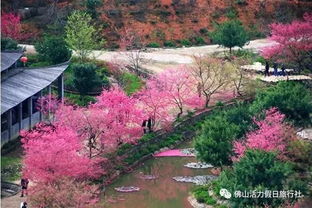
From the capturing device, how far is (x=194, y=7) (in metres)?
92.2

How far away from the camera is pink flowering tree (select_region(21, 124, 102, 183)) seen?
4106 centimetres

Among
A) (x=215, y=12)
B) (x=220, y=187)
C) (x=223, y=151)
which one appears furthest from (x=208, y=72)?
(x=215, y=12)

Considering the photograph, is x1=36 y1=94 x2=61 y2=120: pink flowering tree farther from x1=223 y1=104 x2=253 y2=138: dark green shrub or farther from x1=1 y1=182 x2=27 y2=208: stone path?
x1=223 y1=104 x2=253 y2=138: dark green shrub

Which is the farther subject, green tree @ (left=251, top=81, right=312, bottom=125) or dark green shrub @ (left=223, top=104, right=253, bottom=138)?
green tree @ (left=251, top=81, right=312, bottom=125)

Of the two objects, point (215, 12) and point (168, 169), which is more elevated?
point (215, 12)

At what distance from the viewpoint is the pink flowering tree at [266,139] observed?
146 ft

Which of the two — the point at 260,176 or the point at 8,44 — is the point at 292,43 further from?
the point at 260,176

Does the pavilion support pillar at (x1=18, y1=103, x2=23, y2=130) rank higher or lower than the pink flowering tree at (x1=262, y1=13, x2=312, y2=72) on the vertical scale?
lower

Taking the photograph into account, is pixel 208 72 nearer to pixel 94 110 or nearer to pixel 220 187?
pixel 94 110

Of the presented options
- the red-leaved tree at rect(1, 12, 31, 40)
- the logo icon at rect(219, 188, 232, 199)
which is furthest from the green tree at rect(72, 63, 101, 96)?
the logo icon at rect(219, 188, 232, 199)

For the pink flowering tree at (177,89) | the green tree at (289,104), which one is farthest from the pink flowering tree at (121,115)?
the green tree at (289,104)

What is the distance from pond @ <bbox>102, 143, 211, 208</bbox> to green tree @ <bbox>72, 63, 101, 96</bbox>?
13934 millimetres

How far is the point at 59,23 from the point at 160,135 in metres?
31.5

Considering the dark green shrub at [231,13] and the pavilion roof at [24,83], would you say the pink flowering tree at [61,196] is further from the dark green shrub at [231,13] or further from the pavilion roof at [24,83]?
the dark green shrub at [231,13]
